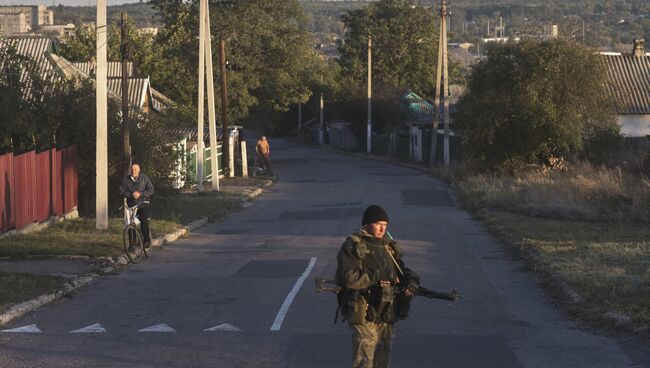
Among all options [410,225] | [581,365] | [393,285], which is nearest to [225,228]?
[410,225]

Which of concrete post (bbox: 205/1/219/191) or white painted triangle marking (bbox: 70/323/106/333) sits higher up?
concrete post (bbox: 205/1/219/191)

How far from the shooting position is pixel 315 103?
10000 centimetres

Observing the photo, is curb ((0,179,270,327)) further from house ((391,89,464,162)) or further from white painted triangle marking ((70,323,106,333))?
house ((391,89,464,162))

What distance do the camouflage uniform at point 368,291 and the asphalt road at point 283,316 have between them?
2.01m

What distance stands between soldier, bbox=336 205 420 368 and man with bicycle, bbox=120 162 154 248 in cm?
1201

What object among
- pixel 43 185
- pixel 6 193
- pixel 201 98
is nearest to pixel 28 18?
pixel 201 98

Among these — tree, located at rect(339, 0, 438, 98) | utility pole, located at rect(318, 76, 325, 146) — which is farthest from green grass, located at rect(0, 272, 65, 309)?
tree, located at rect(339, 0, 438, 98)

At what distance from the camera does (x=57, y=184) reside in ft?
81.5

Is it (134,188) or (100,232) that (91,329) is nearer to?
(134,188)

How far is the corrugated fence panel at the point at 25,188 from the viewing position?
21.8 meters

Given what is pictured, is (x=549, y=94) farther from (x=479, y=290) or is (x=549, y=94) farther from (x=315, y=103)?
(x=315, y=103)

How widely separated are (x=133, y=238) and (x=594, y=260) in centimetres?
757

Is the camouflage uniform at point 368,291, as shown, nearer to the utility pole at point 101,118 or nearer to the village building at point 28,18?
the utility pole at point 101,118

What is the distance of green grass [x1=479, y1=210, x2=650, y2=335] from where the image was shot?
490 inches
